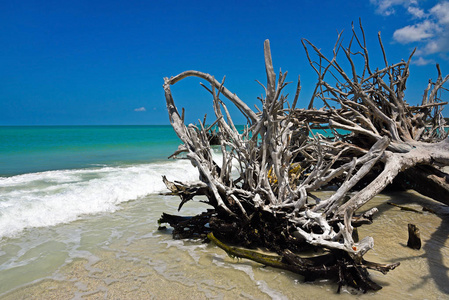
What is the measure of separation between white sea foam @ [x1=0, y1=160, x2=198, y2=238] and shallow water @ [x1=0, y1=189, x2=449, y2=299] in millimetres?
544

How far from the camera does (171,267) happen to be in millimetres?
3512

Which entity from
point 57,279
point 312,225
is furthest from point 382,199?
point 57,279

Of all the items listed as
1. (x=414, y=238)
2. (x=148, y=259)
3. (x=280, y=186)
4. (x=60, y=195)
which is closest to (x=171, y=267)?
(x=148, y=259)

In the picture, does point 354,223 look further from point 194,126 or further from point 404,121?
point 404,121

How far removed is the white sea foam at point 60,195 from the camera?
543 centimetres

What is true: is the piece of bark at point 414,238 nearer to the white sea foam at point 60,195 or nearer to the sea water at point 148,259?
the sea water at point 148,259

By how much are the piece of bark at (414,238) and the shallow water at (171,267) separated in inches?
3.0

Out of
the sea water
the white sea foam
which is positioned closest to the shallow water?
the sea water

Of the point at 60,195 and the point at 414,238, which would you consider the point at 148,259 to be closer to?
the point at 414,238

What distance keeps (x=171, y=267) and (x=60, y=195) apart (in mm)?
4648

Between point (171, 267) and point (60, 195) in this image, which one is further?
point (60, 195)

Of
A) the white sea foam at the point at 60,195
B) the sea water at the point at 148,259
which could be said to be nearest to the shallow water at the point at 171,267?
the sea water at the point at 148,259

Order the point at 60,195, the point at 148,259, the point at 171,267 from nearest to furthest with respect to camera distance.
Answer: the point at 171,267, the point at 148,259, the point at 60,195

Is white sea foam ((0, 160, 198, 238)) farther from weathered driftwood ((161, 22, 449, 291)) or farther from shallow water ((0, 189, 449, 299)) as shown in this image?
weathered driftwood ((161, 22, 449, 291))
